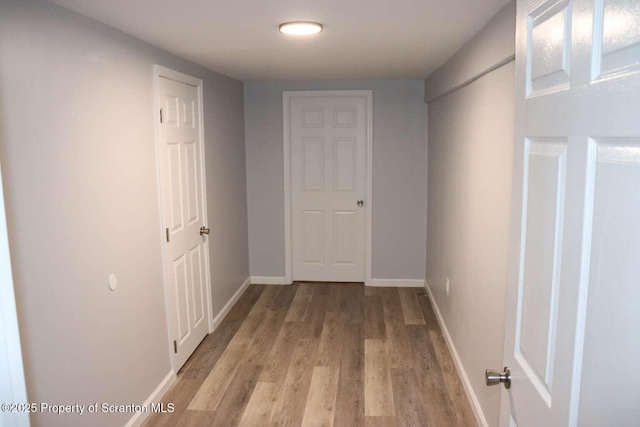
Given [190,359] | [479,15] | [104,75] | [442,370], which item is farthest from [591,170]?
[190,359]

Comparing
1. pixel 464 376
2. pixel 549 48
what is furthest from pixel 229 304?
pixel 549 48

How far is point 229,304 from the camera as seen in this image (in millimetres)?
4570

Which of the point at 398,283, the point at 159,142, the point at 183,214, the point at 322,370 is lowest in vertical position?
the point at 322,370

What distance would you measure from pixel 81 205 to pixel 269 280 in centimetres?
333

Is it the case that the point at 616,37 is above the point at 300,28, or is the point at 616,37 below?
below

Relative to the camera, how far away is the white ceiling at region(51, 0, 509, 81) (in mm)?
2041

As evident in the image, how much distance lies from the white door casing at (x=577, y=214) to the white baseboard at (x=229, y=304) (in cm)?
324

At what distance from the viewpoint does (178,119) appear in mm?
3311

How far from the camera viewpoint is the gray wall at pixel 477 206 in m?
2.31

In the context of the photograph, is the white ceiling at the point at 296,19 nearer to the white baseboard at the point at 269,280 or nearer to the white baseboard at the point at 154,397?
the white baseboard at the point at 154,397

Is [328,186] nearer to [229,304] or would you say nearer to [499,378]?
[229,304]

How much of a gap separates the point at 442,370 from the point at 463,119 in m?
1.74

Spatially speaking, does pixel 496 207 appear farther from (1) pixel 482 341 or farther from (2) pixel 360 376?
(2) pixel 360 376

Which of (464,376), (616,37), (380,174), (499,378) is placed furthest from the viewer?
(380,174)
